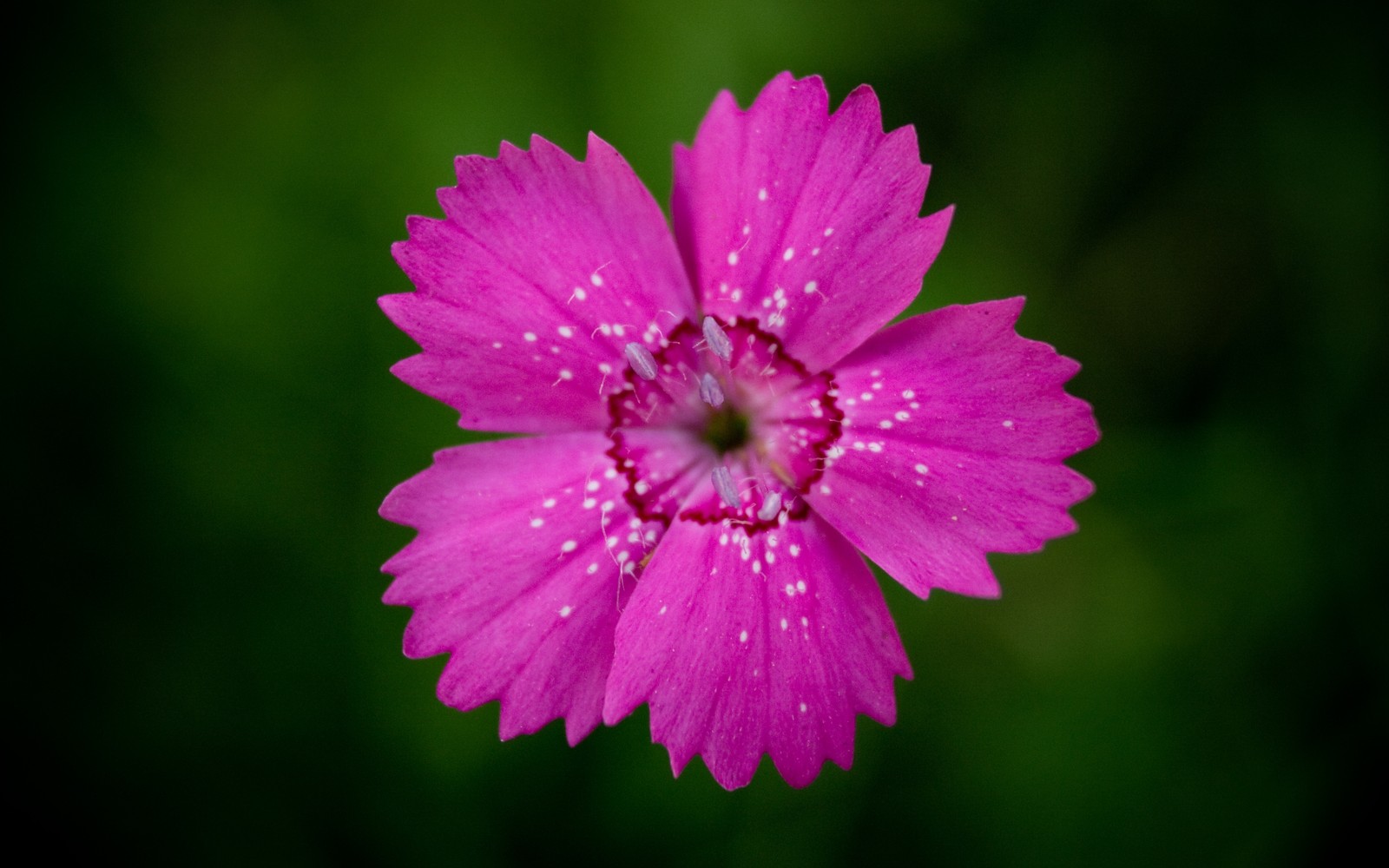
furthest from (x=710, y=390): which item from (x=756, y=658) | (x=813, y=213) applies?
(x=756, y=658)

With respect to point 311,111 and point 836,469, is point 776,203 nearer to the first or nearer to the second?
point 836,469

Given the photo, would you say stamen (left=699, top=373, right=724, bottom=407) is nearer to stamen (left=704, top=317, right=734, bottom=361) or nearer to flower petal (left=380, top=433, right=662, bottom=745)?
stamen (left=704, top=317, right=734, bottom=361)

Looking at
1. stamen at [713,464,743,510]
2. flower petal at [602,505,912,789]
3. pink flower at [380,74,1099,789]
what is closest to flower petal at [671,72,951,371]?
pink flower at [380,74,1099,789]

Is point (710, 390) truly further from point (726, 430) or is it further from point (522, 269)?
point (522, 269)

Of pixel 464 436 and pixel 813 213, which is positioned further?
pixel 464 436

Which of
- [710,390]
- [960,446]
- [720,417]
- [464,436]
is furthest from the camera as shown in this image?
[464,436]

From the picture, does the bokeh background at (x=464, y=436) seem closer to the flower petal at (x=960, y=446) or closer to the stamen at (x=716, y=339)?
the flower petal at (x=960, y=446)

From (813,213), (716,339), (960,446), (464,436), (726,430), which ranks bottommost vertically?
(960,446)
